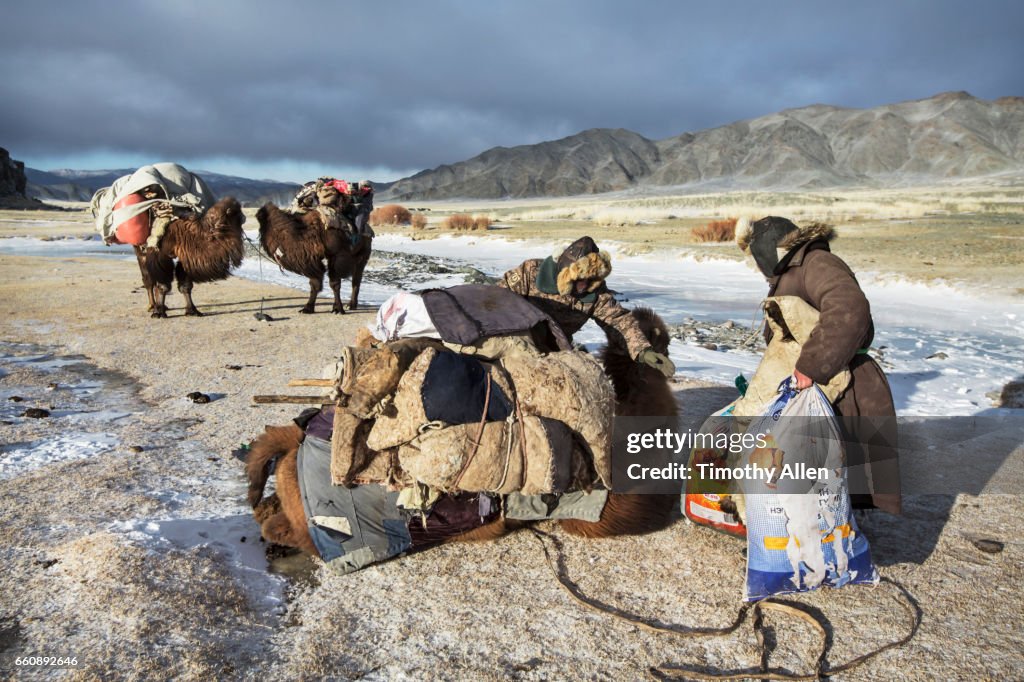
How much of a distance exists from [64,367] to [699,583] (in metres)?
5.71

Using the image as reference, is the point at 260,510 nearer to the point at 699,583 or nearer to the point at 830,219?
the point at 699,583

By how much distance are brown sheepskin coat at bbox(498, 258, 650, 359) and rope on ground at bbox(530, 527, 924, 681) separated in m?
1.37

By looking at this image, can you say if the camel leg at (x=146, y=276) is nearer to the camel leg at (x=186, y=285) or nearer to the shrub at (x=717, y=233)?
the camel leg at (x=186, y=285)

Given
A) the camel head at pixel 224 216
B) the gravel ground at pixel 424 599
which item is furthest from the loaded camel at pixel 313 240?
the gravel ground at pixel 424 599

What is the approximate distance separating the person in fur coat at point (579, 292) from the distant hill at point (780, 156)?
115384mm

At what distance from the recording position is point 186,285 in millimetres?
8672

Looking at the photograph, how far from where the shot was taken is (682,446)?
377 centimetres

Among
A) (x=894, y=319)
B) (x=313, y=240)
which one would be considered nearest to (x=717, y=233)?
(x=894, y=319)

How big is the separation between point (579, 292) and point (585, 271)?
0.18 m

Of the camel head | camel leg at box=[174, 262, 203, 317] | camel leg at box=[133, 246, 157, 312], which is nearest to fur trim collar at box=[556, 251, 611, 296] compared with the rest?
the camel head

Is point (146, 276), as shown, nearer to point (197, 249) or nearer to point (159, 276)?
point (159, 276)

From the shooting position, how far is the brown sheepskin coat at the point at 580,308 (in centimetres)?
377

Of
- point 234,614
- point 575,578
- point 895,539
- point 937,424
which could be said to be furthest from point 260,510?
point 937,424

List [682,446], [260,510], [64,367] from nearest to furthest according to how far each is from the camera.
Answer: [260,510] < [682,446] < [64,367]
